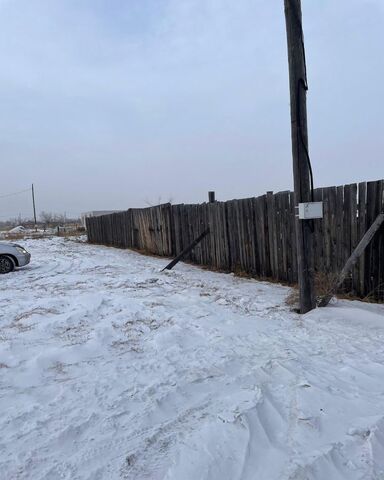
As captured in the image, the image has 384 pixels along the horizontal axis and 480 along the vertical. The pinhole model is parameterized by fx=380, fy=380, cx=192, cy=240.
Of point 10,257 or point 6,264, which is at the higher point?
point 10,257

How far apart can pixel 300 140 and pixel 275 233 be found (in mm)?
3086

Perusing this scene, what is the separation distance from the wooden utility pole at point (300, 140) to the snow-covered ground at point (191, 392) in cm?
50

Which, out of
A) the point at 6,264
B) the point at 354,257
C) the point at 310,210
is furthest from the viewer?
the point at 6,264

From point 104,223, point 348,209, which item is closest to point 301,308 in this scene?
point 348,209

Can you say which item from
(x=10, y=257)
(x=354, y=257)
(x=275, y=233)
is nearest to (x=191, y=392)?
(x=354, y=257)

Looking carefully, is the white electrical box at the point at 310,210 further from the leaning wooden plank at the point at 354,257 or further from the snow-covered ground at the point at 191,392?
the snow-covered ground at the point at 191,392

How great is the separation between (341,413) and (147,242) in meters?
13.1

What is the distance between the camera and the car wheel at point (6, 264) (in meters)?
10.6

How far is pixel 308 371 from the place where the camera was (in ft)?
10.8

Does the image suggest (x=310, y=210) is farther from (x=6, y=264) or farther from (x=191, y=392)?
(x=6, y=264)

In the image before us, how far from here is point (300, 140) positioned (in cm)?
511

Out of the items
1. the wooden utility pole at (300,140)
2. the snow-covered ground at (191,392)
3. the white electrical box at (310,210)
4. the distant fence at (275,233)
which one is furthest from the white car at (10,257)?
the white electrical box at (310,210)

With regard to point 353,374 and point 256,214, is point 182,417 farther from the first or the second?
point 256,214

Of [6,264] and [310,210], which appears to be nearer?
[310,210]
